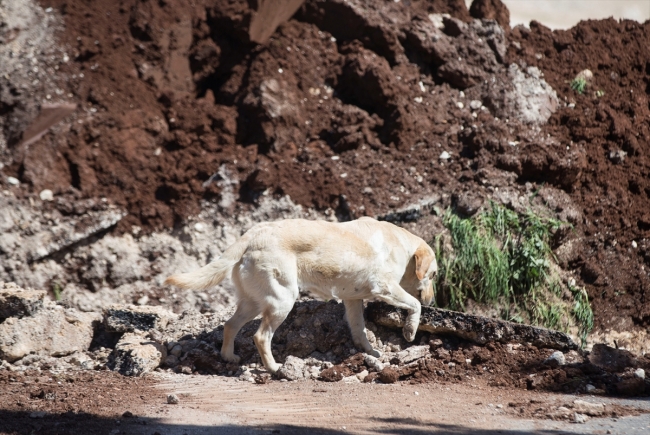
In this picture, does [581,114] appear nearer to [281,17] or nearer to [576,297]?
[576,297]

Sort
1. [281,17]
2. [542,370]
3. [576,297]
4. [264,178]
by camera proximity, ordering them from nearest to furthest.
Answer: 1. [542,370]
2. [576,297]
3. [264,178]
4. [281,17]

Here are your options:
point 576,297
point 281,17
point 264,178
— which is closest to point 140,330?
point 264,178

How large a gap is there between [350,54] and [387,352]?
522 centimetres

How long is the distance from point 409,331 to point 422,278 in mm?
675

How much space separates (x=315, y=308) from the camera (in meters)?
7.38

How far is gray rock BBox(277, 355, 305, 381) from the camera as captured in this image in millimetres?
6285

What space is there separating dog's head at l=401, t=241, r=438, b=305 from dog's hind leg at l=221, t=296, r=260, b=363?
5.46 ft

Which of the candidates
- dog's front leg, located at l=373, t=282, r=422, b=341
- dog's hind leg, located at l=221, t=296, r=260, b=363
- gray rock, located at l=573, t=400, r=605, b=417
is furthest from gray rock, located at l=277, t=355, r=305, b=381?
gray rock, located at l=573, t=400, r=605, b=417

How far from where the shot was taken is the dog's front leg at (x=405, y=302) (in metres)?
6.71

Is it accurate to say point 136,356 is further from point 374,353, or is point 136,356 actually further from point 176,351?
point 374,353

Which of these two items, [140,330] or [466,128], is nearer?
[140,330]

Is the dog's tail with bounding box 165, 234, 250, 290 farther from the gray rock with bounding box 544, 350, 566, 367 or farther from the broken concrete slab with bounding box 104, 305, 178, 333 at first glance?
the gray rock with bounding box 544, 350, 566, 367

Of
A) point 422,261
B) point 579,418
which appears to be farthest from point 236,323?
point 579,418

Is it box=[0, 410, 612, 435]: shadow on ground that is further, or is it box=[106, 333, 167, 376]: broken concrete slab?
box=[106, 333, 167, 376]: broken concrete slab
